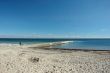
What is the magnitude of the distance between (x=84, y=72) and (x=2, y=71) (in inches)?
214

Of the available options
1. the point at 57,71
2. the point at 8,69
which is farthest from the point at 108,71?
the point at 8,69

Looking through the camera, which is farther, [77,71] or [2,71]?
[77,71]

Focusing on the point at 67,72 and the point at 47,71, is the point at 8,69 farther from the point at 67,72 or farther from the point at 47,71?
the point at 67,72

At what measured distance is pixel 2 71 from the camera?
9727mm

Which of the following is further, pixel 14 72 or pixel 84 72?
pixel 84 72

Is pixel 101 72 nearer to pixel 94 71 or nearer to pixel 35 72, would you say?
pixel 94 71

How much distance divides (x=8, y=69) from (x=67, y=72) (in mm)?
4012

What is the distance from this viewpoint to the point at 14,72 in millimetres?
9688

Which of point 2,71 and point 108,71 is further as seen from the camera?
point 108,71

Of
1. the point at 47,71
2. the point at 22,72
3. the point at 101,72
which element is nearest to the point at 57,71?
the point at 47,71

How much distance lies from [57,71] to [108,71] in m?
3.58

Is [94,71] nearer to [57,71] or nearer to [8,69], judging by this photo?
[57,71]

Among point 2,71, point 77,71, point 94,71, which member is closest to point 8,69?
point 2,71

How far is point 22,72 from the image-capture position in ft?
32.0
